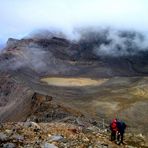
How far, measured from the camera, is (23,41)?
485ft

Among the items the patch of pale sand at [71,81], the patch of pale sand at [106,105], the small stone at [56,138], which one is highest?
the patch of pale sand at [71,81]

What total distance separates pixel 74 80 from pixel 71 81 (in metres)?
2.25

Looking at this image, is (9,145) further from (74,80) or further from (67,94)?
(74,80)

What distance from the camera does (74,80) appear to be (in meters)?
114

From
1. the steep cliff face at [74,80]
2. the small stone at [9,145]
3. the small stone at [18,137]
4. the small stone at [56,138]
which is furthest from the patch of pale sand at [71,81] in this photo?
the small stone at [9,145]

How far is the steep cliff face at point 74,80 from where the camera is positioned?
245 feet

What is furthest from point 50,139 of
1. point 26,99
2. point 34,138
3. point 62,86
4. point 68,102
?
point 62,86

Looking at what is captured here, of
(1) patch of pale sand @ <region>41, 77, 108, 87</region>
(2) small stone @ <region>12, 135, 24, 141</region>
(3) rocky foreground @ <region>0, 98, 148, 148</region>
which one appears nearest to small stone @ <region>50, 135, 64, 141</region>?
(3) rocky foreground @ <region>0, 98, 148, 148</region>

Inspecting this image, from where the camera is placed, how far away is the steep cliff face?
7470cm

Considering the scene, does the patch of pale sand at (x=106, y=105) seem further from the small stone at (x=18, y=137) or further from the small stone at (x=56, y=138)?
the small stone at (x=18, y=137)

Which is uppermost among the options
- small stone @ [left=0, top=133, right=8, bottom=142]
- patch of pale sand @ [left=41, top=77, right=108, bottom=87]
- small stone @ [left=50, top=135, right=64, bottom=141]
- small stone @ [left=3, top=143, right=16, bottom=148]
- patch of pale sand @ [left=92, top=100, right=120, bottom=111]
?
patch of pale sand @ [left=41, top=77, right=108, bottom=87]

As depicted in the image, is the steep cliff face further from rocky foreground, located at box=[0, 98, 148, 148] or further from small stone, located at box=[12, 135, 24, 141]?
small stone, located at box=[12, 135, 24, 141]

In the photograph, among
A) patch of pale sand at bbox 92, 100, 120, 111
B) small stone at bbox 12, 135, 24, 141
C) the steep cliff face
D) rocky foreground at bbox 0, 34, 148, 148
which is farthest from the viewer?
the steep cliff face

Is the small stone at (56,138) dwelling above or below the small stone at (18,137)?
above
